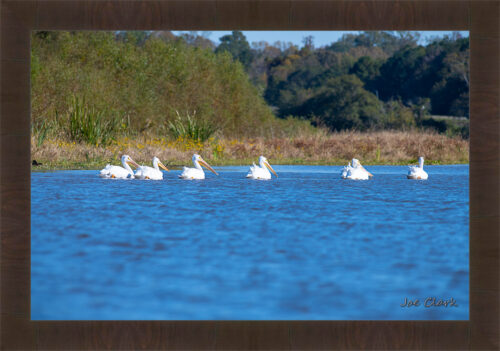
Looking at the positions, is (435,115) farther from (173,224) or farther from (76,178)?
(173,224)

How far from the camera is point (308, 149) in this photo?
21.7 metres

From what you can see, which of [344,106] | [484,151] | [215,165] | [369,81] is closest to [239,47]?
[369,81]

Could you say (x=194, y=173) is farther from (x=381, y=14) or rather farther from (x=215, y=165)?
(x=381, y=14)

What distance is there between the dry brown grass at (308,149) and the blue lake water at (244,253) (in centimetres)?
669

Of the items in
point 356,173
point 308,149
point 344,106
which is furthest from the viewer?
point 344,106

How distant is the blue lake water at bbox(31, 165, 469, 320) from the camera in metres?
5.14

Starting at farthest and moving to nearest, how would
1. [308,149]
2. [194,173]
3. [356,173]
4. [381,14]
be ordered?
[308,149]
[356,173]
[194,173]
[381,14]

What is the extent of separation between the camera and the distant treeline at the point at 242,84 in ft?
75.3

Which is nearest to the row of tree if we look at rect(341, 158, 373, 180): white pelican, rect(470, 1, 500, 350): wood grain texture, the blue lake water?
rect(341, 158, 373, 180): white pelican

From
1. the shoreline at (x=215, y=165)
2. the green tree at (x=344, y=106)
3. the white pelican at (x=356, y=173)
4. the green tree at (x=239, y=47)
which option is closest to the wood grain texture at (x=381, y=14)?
the white pelican at (x=356, y=173)

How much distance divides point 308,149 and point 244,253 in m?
14.9

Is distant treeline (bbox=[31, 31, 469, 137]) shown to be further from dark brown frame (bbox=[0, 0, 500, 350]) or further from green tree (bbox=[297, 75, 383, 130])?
dark brown frame (bbox=[0, 0, 500, 350])

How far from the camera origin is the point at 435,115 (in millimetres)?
33875

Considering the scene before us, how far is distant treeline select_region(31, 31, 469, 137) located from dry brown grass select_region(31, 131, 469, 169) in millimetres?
1403
